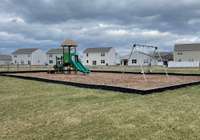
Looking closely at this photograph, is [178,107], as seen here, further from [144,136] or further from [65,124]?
[65,124]

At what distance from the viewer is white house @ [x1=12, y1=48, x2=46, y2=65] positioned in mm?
74438

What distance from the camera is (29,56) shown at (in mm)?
74438

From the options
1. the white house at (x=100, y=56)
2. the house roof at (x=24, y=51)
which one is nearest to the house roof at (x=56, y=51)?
the house roof at (x=24, y=51)

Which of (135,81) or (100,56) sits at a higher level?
(100,56)

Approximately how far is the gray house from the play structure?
Answer: 42602mm

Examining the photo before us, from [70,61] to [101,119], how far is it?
535 inches

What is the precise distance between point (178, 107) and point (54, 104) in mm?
2781

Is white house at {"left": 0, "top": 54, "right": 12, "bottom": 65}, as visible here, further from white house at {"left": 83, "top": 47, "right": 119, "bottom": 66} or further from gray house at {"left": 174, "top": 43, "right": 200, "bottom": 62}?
gray house at {"left": 174, "top": 43, "right": 200, "bottom": 62}

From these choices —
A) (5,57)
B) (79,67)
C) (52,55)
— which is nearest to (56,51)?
(52,55)

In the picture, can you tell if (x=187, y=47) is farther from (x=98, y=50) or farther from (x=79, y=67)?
(x=79, y=67)

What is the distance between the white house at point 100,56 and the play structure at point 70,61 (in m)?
48.9

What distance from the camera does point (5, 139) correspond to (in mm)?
3203

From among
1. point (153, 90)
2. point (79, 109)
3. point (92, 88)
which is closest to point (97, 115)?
point (79, 109)

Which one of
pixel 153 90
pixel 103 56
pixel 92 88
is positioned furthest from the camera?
pixel 103 56
